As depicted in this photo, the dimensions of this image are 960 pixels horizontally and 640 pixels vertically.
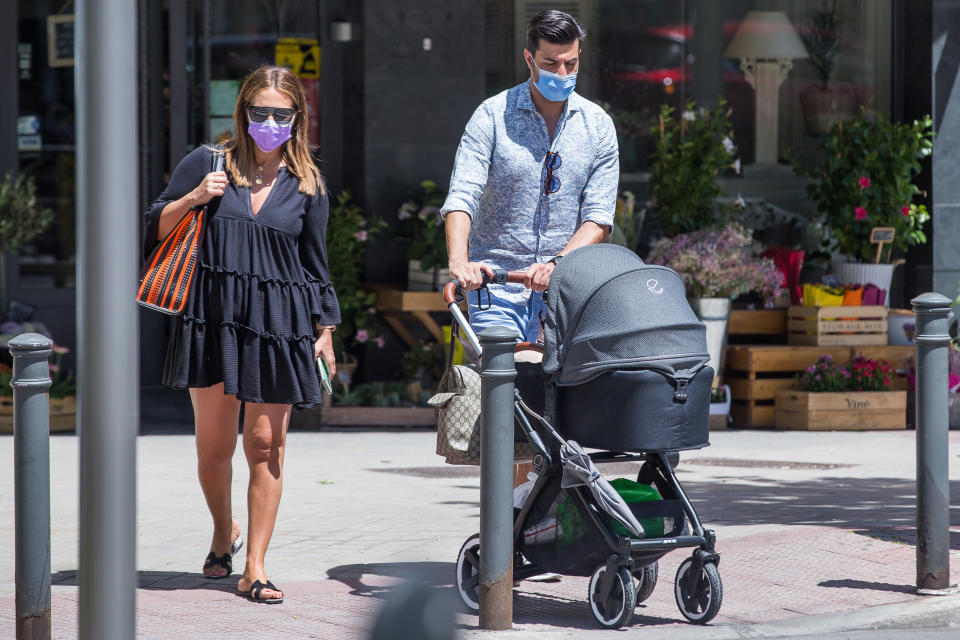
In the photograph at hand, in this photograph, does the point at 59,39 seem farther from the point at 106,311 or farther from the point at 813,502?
the point at 106,311

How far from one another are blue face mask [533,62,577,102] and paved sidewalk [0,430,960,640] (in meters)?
1.66

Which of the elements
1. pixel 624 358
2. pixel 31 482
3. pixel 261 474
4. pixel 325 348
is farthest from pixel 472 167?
pixel 31 482

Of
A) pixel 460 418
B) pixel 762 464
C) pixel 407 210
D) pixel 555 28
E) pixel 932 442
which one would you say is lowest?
pixel 762 464

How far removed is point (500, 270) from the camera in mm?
4660

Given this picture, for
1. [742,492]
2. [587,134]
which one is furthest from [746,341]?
[587,134]

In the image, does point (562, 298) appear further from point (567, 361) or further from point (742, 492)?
point (742, 492)

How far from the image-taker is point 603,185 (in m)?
4.98

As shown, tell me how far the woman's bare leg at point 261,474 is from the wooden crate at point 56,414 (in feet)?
15.4

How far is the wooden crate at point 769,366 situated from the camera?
378 inches

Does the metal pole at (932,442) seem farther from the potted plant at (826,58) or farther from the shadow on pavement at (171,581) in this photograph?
the potted plant at (826,58)

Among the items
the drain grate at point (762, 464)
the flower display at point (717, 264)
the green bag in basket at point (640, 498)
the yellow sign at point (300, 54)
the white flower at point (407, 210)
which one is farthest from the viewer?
the yellow sign at point (300, 54)

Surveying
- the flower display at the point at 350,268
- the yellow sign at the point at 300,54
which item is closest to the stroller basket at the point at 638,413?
the flower display at the point at 350,268

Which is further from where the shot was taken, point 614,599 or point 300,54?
point 300,54

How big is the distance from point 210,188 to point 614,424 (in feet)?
5.23
